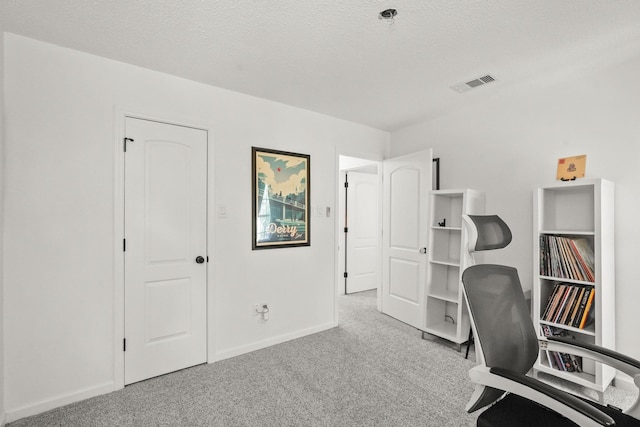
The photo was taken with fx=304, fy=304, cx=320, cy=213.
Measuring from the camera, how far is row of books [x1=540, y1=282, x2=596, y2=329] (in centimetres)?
226

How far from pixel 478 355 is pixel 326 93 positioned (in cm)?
246

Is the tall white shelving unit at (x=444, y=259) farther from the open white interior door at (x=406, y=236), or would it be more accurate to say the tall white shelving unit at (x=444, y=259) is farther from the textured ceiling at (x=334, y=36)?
the textured ceiling at (x=334, y=36)

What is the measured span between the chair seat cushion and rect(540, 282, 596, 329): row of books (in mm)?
1137

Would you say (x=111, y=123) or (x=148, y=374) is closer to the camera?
(x=111, y=123)

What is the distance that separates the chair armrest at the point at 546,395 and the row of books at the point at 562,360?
1570 millimetres

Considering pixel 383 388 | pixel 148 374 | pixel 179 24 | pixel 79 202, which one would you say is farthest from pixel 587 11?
pixel 148 374

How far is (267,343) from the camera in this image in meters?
3.11

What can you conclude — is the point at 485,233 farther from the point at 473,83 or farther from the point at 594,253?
the point at 473,83

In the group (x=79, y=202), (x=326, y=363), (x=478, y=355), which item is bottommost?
(x=326, y=363)

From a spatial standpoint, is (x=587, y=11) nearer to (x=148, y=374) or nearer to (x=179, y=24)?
(x=179, y=24)

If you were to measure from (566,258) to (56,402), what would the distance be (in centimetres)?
388

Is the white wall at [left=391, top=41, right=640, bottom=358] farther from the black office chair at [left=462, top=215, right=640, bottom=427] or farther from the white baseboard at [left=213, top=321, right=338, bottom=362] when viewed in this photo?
the white baseboard at [left=213, top=321, right=338, bottom=362]

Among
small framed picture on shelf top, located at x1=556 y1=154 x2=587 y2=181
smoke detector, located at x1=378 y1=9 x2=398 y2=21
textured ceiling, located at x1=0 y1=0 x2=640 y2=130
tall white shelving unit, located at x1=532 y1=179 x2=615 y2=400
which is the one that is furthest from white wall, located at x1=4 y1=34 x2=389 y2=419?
small framed picture on shelf top, located at x1=556 y1=154 x2=587 y2=181

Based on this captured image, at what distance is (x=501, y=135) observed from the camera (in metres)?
3.05
